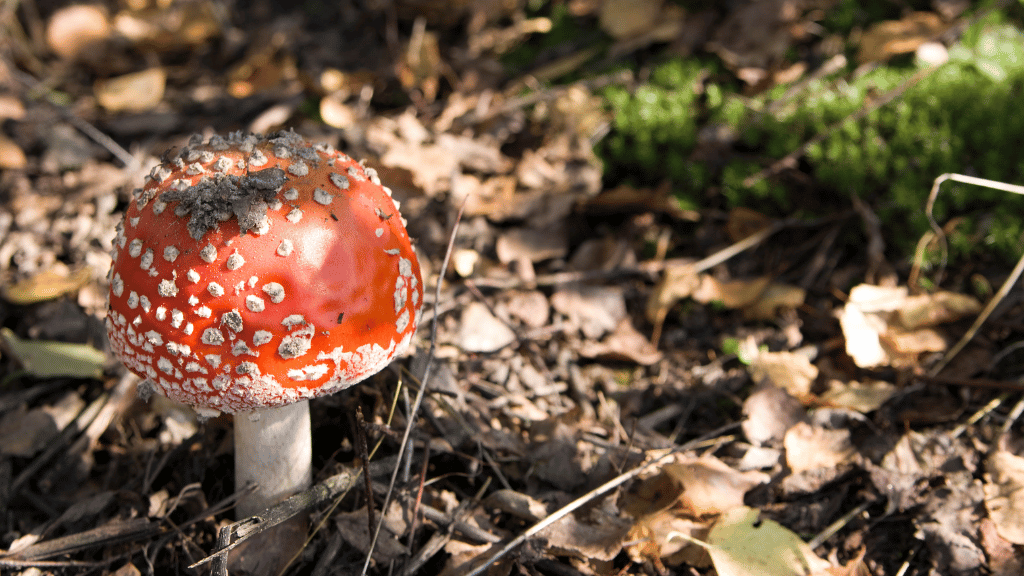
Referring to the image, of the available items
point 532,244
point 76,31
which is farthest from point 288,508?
point 76,31

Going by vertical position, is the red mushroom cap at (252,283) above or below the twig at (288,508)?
above

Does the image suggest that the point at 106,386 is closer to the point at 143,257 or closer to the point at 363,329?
the point at 143,257

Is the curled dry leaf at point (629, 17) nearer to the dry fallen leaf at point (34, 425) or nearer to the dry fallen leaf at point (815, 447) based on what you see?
the dry fallen leaf at point (815, 447)

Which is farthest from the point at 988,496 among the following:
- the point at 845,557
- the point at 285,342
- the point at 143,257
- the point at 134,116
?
the point at 134,116

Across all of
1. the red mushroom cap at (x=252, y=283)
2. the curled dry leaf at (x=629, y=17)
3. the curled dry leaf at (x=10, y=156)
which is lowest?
the curled dry leaf at (x=629, y=17)

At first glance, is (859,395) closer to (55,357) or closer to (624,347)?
(624,347)

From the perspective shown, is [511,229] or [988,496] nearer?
[988,496]

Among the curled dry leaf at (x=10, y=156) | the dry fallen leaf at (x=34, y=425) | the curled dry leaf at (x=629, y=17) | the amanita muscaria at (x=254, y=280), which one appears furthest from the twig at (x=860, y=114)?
the curled dry leaf at (x=10, y=156)

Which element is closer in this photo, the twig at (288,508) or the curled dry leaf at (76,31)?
the twig at (288,508)
